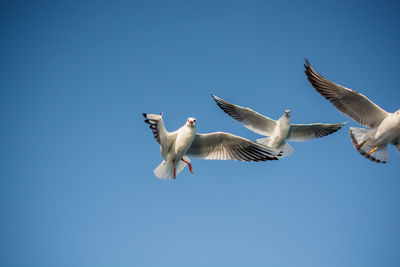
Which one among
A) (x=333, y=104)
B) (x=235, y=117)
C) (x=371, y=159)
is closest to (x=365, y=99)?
(x=333, y=104)

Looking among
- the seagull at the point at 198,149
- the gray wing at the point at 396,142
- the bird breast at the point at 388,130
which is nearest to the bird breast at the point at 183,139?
the seagull at the point at 198,149

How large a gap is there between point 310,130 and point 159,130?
4688 millimetres

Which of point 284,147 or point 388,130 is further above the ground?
point 284,147

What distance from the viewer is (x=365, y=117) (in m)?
7.81

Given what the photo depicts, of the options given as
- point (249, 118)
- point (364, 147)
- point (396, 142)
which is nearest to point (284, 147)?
point (249, 118)

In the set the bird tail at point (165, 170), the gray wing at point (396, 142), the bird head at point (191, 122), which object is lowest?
the gray wing at point (396, 142)

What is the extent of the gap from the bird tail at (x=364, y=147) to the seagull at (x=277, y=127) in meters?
0.77

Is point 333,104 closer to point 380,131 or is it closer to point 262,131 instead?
point 380,131

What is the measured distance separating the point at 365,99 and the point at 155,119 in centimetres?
461

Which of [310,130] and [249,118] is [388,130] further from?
[249,118]

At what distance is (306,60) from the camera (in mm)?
7367

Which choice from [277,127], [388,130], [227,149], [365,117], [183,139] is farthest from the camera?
[277,127]

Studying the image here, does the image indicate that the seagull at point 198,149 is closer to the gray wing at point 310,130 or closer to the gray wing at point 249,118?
the gray wing at point 249,118

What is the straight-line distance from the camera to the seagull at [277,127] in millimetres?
8578
